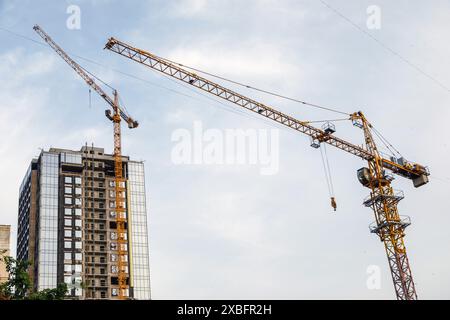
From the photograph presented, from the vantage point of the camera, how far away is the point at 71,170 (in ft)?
614

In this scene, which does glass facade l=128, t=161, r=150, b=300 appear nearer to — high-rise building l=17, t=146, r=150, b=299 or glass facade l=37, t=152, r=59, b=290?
high-rise building l=17, t=146, r=150, b=299

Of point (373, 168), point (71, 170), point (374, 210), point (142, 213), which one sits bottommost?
point (374, 210)

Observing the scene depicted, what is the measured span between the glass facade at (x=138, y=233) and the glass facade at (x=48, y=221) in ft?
76.9

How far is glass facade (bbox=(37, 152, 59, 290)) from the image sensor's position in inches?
6658

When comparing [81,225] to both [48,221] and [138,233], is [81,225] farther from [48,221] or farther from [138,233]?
[138,233]

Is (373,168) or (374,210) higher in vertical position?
(373,168)

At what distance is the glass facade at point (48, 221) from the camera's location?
555 ft


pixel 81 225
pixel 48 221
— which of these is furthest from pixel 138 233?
pixel 48 221

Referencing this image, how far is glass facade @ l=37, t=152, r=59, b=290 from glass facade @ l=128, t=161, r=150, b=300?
23439mm

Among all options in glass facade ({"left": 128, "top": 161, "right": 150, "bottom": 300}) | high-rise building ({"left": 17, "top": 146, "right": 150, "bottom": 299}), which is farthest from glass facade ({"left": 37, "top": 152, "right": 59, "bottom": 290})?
glass facade ({"left": 128, "top": 161, "right": 150, "bottom": 300})

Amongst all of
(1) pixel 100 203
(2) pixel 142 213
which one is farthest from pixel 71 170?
(2) pixel 142 213

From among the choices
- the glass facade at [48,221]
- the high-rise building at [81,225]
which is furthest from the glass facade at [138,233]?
the glass facade at [48,221]
